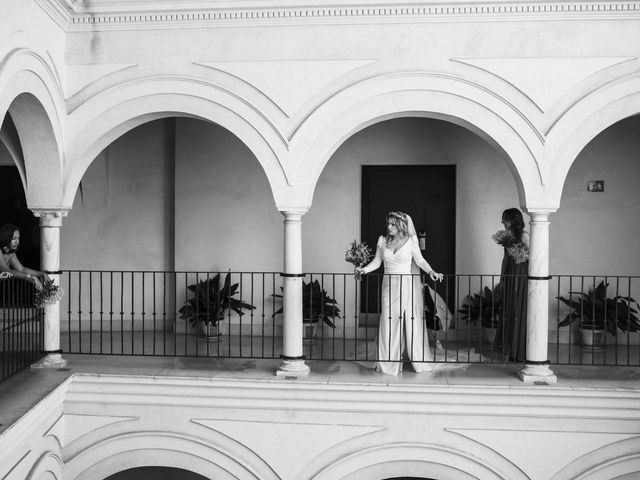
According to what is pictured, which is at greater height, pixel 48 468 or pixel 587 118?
pixel 587 118

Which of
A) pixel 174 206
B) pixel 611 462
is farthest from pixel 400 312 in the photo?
pixel 174 206

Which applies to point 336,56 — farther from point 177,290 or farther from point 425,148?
point 177,290

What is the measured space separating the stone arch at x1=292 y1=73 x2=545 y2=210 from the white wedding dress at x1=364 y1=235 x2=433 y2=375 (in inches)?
43.8

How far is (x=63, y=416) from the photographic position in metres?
7.21

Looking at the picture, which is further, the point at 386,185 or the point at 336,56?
the point at 386,185

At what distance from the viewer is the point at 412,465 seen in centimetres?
697

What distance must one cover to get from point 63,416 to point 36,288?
1.38 metres

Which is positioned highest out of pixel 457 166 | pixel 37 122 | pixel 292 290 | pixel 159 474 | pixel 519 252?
pixel 37 122

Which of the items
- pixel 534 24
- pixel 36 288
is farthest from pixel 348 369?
pixel 534 24

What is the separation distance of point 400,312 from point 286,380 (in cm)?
136

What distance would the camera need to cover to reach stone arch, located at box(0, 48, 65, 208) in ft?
21.3

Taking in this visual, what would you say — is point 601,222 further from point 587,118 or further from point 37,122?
point 37,122

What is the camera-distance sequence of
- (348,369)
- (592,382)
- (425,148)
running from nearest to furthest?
(592,382) → (348,369) → (425,148)

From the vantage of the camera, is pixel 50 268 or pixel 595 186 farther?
pixel 595 186
